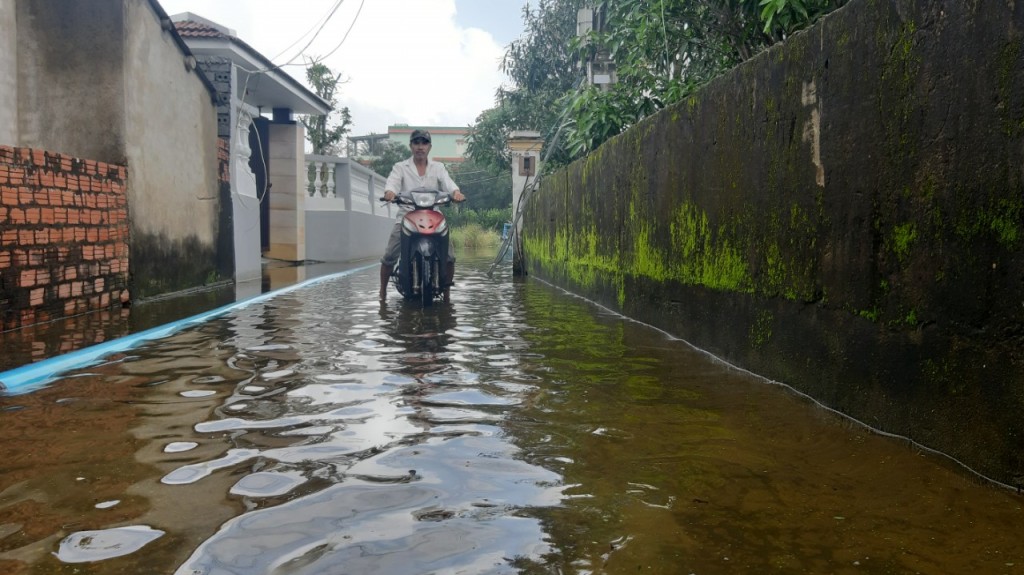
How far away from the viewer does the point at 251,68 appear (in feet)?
45.8

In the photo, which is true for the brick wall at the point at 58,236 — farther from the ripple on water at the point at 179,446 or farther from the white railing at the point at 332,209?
the white railing at the point at 332,209

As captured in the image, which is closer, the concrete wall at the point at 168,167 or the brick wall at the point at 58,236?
the brick wall at the point at 58,236

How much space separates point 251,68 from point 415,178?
6431 millimetres

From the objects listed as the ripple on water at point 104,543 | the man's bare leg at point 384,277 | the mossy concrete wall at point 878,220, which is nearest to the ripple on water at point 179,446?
the ripple on water at point 104,543

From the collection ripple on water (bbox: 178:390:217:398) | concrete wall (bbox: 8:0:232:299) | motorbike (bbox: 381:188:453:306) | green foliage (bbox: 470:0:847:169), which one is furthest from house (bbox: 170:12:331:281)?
ripple on water (bbox: 178:390:217:398)

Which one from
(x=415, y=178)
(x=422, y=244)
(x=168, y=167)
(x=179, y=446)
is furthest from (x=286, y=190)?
(x=179, y=446)

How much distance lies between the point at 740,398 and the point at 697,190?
2118 mm

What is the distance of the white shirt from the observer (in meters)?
8.84

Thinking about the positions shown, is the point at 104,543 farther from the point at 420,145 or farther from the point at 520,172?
the point at 520,172

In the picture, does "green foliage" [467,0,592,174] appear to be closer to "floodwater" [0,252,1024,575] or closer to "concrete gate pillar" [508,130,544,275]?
"concrete gate pillar" [508,130,544,275]

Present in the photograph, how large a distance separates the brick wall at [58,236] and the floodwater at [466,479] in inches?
90.9

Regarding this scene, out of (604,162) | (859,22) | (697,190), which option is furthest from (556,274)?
(859,22)

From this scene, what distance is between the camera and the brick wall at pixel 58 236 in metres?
6.44

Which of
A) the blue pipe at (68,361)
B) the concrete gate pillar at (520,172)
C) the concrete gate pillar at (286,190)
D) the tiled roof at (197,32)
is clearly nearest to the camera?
the blue pipe at (68,361)
